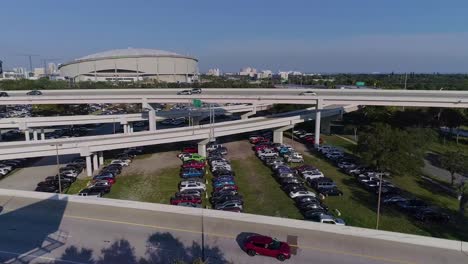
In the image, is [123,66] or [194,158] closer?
[194,158]

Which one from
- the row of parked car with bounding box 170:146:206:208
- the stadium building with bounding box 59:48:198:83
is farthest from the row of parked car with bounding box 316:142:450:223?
the stadium building with bounding box 59:48:198:83

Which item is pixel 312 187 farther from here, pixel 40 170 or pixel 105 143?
pixel 40 170

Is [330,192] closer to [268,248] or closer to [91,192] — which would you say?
[268,248]

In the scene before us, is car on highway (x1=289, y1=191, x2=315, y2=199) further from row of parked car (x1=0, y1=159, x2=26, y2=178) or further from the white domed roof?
the white domed roof

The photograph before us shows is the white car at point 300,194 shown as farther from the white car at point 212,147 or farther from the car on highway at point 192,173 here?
the white car at point 212,147

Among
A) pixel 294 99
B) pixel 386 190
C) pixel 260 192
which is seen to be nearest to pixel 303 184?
pixel 260 192

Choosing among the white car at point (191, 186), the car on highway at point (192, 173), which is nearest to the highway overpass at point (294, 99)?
the car on highway at point (192, 173)
